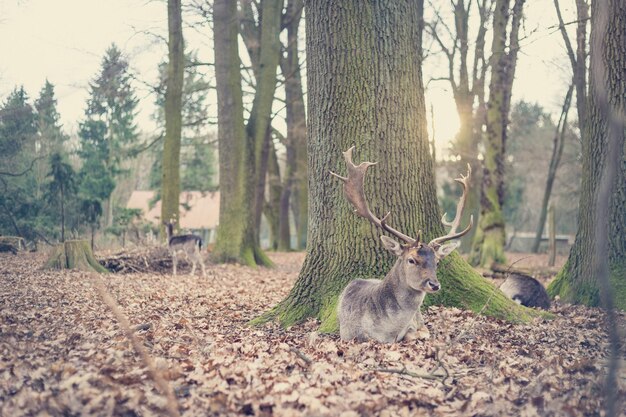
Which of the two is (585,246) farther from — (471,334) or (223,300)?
(223,300)

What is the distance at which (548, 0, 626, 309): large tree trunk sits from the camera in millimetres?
8867

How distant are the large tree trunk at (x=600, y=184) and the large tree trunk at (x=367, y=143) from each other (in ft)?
7.13

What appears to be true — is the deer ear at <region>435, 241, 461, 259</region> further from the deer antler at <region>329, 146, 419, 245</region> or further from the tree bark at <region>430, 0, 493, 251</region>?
the tree bark at <region>430, 0, 493, 251</region>

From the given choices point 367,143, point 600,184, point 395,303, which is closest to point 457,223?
point 395,303

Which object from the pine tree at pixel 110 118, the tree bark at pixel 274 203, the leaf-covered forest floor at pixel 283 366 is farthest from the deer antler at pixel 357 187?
the tree bark at pixel 274 203

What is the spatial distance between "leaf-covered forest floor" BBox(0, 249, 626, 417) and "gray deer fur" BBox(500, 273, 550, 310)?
503 millimetres

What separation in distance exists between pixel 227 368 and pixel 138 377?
80 cm

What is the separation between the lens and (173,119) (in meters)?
18.5

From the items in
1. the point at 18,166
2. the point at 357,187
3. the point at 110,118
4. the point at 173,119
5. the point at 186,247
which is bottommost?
the point at 186,247

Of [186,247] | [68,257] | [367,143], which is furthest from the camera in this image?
[186,247]

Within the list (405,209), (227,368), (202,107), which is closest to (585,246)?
(405,209)

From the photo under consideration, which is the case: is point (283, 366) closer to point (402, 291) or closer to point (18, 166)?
point (402, 291)

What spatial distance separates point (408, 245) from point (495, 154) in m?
12.1

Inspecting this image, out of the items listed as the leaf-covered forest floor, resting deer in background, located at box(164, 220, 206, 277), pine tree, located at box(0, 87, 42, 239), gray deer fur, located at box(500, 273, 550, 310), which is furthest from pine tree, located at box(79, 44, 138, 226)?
gray deer fur, located at box(500, 273, 550, 310)
